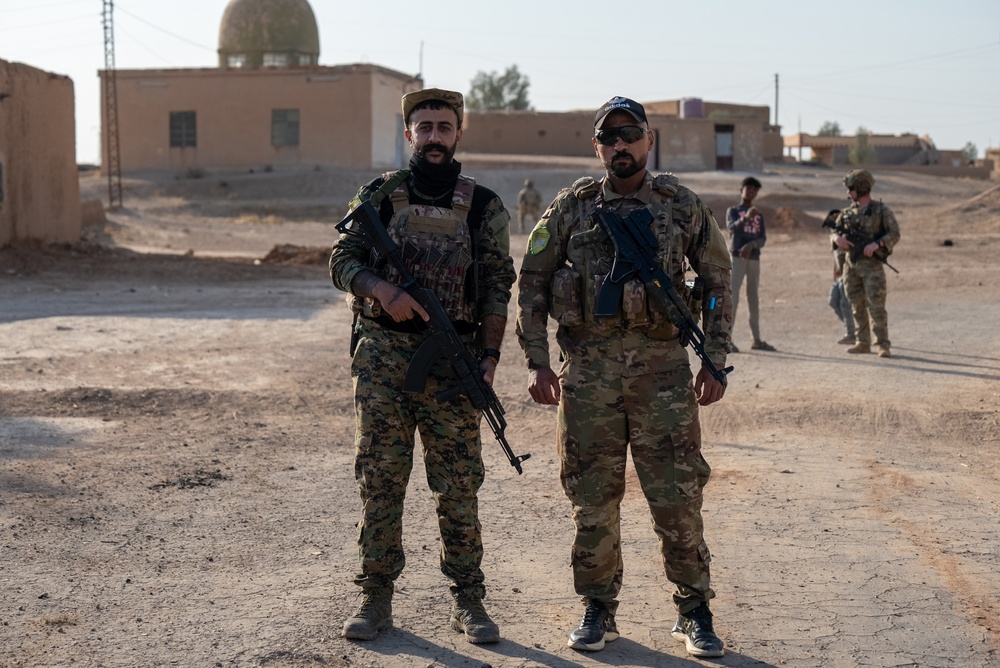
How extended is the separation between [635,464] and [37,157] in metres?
17.0

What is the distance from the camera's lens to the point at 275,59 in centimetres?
4431

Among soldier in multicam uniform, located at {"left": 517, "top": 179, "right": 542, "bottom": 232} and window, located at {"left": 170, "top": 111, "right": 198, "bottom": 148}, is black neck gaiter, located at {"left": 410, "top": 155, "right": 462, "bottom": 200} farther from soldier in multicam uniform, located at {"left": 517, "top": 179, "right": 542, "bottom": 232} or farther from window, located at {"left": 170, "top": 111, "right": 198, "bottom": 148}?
window, located at {"left": 170, "top": 111, "right": 198, "bottom": 148}

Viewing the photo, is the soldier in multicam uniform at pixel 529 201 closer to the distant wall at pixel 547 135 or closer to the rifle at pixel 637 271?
the rifle at pixel 637 271

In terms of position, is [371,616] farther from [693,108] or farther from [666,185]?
[693,108]

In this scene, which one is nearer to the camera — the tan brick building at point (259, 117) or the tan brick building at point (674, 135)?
the tan brick building at point (259, 117)

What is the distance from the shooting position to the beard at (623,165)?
3844 mm

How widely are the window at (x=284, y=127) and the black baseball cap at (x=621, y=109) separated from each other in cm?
3781

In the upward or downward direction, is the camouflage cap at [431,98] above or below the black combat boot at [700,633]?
above

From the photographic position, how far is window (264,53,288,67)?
145ft

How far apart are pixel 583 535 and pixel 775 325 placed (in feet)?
30.2

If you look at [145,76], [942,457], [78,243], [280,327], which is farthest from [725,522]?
[145,76]

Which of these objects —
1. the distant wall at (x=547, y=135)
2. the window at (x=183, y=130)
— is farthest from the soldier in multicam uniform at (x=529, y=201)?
the distant wall at (x=547, y=135)

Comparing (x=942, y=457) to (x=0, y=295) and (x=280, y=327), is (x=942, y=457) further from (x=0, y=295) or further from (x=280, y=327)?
(x=0, y=295)

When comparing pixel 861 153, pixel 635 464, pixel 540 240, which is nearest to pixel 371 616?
pixel 635 464
